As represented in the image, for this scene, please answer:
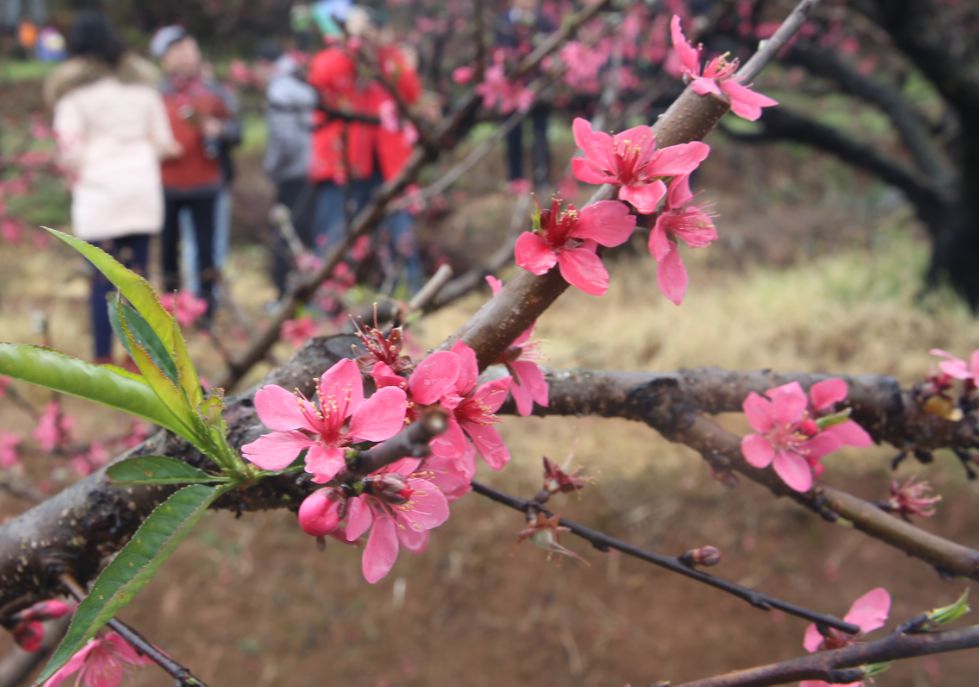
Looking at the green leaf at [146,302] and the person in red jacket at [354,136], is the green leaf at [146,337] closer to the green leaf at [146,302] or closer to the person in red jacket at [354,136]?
the green leaf at [146,302]

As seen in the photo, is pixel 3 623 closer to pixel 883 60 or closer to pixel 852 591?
pixel 852 591

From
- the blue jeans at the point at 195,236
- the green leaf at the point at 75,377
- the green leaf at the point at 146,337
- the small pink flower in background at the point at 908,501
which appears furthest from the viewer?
the blue jeans at the point at 195,236

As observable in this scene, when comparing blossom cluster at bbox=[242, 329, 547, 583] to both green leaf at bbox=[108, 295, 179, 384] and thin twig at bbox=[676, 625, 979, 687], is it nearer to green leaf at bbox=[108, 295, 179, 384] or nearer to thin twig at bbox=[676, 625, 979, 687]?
green leaf at bbox=[108, 295, 179, 384]

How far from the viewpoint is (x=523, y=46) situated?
3.84 meters

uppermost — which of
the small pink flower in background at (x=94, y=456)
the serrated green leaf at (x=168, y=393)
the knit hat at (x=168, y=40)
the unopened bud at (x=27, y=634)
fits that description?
the serrated green leaf at (x=168, y=393)

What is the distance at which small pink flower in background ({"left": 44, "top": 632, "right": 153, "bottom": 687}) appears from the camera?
27.0 inches

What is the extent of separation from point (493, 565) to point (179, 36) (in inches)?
134

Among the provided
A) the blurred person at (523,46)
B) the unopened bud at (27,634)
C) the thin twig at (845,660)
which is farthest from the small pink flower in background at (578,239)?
the blurred person at (523,46)

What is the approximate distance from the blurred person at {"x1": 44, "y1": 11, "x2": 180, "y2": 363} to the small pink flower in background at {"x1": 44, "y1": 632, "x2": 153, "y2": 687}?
3.37 m

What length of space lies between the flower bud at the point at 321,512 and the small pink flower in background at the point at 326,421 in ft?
0.04

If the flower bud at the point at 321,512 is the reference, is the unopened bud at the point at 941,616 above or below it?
below

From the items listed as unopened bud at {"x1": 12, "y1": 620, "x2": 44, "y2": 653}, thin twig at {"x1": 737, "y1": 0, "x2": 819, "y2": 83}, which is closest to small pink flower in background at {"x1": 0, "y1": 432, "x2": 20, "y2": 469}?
unopened bud at {"x1": 12, "y1": 620, "x2": 44, "y2": 653}

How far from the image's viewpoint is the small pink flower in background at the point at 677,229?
639mm

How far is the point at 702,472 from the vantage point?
367cm
